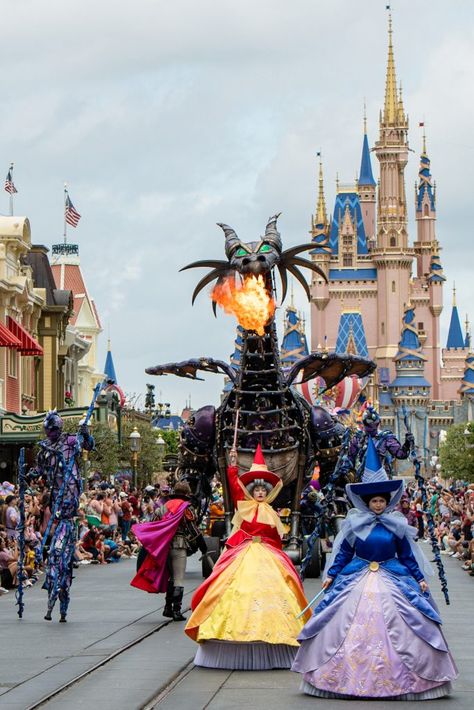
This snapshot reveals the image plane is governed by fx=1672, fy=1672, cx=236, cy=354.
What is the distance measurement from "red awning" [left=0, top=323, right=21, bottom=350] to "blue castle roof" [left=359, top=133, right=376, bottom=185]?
147 meters

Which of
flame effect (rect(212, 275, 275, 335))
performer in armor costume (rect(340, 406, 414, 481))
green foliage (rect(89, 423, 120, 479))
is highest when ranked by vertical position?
flame effect (rect(212, 275, 275, 335))

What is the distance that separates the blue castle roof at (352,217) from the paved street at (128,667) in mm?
164629

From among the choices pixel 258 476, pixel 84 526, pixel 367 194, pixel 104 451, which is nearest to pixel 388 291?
pixel 367 194

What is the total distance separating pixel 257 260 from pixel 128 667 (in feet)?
30.0

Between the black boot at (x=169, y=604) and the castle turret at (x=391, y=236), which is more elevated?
the castle turret at (x=391, y=236)

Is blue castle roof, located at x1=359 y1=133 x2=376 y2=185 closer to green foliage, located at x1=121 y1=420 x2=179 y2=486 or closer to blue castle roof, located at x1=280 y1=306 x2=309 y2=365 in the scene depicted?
blue castle roof, located at x1=280 y1=306 x2=309 y2=365

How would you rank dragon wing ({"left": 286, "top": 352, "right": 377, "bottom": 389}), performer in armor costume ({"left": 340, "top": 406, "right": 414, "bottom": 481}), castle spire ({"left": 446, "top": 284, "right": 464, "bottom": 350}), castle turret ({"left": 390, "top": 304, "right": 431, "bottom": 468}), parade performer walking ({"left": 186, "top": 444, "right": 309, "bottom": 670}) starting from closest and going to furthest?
parade performer walking ({"left": 186, "top": 444, "right": 309, "bottom": 670})
performer in armor costume ({"left": 340, "top": 406, "right": 414, "bottom": 481})
dragon wing ({"left": 286, "top": 352, "right": 377, "bottom": 389})
castle turret ({"left": 390, "top": 304, "right": 431, "bottom": 468})
castle spire ({"left": 446, "top": 284, "right": 464, "bottom": 350})

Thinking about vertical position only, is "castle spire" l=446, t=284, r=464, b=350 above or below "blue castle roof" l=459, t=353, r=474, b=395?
above

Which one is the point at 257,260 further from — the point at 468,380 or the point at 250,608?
the point at 468,380

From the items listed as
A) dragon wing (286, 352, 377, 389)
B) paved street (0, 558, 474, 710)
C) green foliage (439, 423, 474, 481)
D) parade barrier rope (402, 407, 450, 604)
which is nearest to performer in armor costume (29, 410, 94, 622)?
paved street (0, 558, 474, 710)

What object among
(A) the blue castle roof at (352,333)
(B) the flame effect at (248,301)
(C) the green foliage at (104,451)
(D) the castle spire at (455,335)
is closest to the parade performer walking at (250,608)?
(B) the flame effect at (248,301)

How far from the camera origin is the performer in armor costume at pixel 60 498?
1653cm

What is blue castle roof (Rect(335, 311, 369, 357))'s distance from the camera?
17562 centimetres

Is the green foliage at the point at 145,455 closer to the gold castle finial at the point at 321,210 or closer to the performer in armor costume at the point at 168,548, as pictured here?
the performer in armor costume at the point at 168,548
